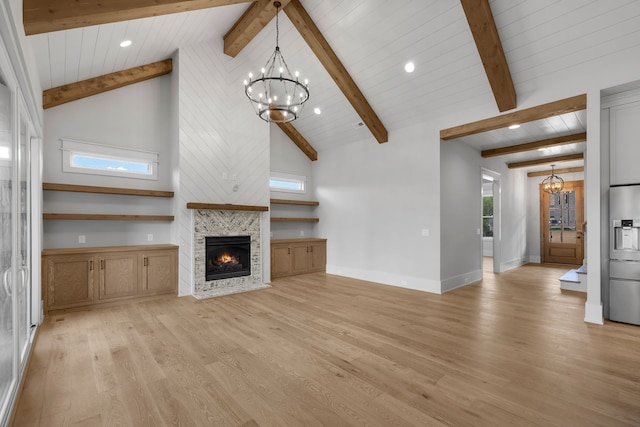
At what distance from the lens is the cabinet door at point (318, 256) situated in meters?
7.36

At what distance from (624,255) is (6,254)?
620cm

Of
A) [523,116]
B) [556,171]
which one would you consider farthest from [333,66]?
[556,171]

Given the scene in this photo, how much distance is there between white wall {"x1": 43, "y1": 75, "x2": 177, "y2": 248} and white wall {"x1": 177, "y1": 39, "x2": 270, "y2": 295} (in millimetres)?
464

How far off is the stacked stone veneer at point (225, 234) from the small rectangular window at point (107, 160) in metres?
1.24

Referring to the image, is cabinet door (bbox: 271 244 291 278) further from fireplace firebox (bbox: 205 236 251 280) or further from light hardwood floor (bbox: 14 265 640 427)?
light hardwood floor (bbox: 14 265 640 427)

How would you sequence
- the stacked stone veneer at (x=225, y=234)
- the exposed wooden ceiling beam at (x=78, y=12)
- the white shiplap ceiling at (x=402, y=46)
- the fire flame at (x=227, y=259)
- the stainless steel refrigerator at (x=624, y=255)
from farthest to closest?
the fire flame at (x=227, y=259)
the stacked stone veneer at (x=225, y=234)
the stainless steel refrigerator at (x=624, y=255)
the white shiplap ceiling at (x=402, y=46)
the exposed wooden ceiling beam at (x=78, y=12)

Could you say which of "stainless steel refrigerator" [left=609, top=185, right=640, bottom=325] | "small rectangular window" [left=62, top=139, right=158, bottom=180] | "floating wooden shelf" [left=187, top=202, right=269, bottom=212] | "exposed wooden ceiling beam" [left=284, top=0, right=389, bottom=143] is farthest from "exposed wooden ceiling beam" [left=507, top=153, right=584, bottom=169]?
"small rectangular window" [left=62, top=139, right=158, bottom=180]

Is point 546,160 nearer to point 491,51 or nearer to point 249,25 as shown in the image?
point 491,51

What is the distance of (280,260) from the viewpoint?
679 cm

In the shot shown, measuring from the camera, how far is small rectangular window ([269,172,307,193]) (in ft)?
24.4

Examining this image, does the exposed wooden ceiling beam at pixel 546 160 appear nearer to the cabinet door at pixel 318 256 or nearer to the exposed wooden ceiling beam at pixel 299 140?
the exposed wooden ceiling beam at pixel 299 140

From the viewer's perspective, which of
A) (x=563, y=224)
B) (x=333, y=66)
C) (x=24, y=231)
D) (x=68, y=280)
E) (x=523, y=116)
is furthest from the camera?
(x=563, y=224)

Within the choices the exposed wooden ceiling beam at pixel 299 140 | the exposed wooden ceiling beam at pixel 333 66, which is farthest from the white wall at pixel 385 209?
the exposed wooden ceiling beam at pixel 333 66

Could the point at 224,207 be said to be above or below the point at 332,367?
above
